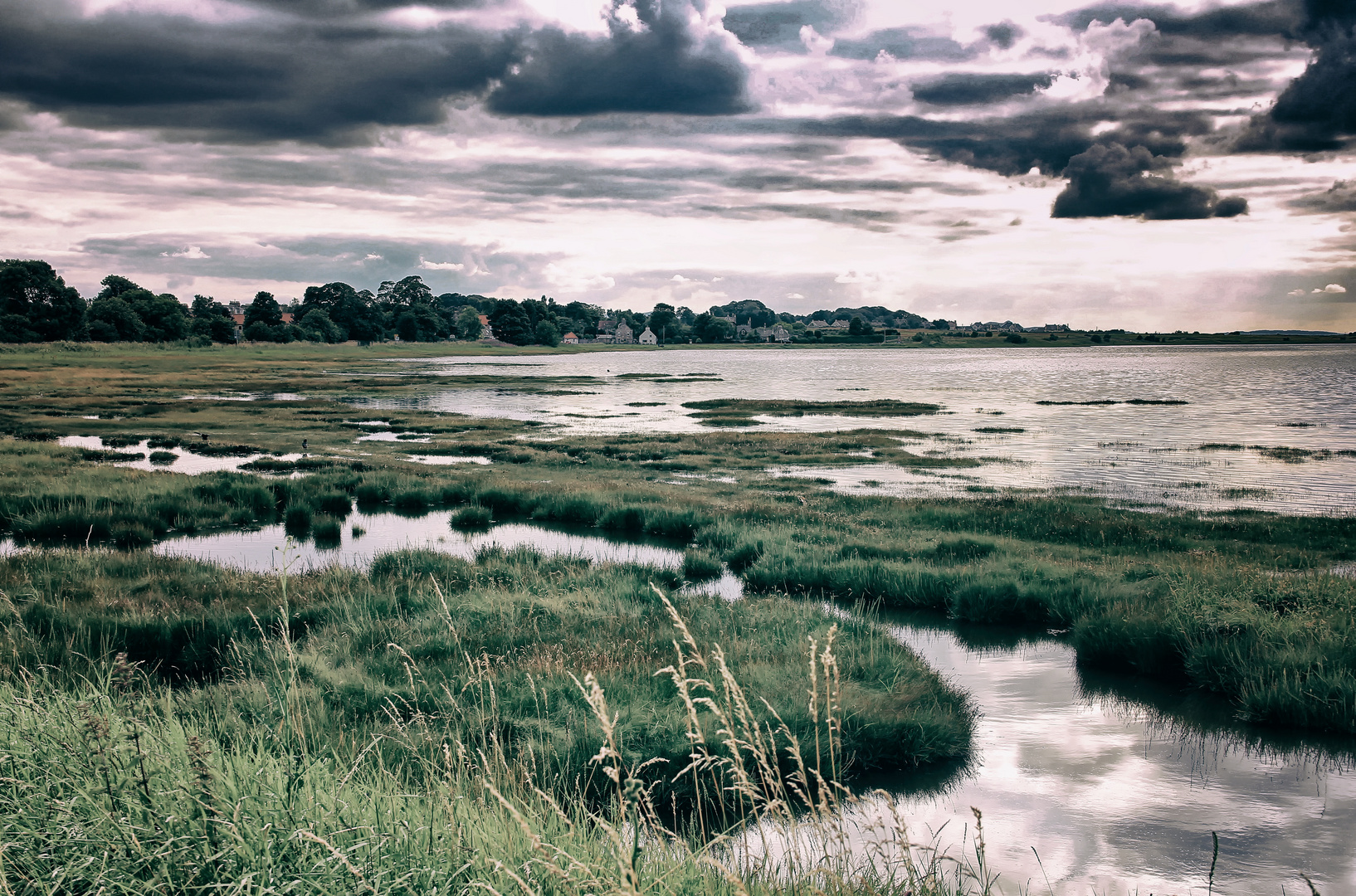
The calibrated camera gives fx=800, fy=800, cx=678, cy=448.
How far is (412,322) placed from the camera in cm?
19700

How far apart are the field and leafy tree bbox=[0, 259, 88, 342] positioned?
104 metres

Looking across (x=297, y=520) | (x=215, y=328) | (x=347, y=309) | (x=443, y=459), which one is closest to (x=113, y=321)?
(x=215, y=328)

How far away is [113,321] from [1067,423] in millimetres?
136227

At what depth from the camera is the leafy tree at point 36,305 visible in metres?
111

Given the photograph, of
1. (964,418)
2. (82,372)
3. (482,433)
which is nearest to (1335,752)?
(482,433)

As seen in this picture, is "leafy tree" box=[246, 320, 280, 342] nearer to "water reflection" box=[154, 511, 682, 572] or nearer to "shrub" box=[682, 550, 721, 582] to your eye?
"water reflection" box=[154, 511, 682, 572]

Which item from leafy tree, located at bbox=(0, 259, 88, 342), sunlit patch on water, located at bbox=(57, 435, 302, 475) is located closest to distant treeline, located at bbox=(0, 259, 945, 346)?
leafy tree, located at bbox=(0, 259, 88, 342)

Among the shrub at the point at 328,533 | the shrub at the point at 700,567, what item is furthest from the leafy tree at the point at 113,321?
the shrub at the point at 700,567

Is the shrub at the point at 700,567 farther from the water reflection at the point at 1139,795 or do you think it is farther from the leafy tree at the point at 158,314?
the leafy tree at the point at 158,314

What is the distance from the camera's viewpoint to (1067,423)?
53.9 metres

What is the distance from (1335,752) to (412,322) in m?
204

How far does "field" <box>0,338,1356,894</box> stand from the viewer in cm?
440

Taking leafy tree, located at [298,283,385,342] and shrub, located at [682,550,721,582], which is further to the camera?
leafy tree, located at [298,283,385,342]

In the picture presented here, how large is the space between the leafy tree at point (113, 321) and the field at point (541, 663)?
111 metres
